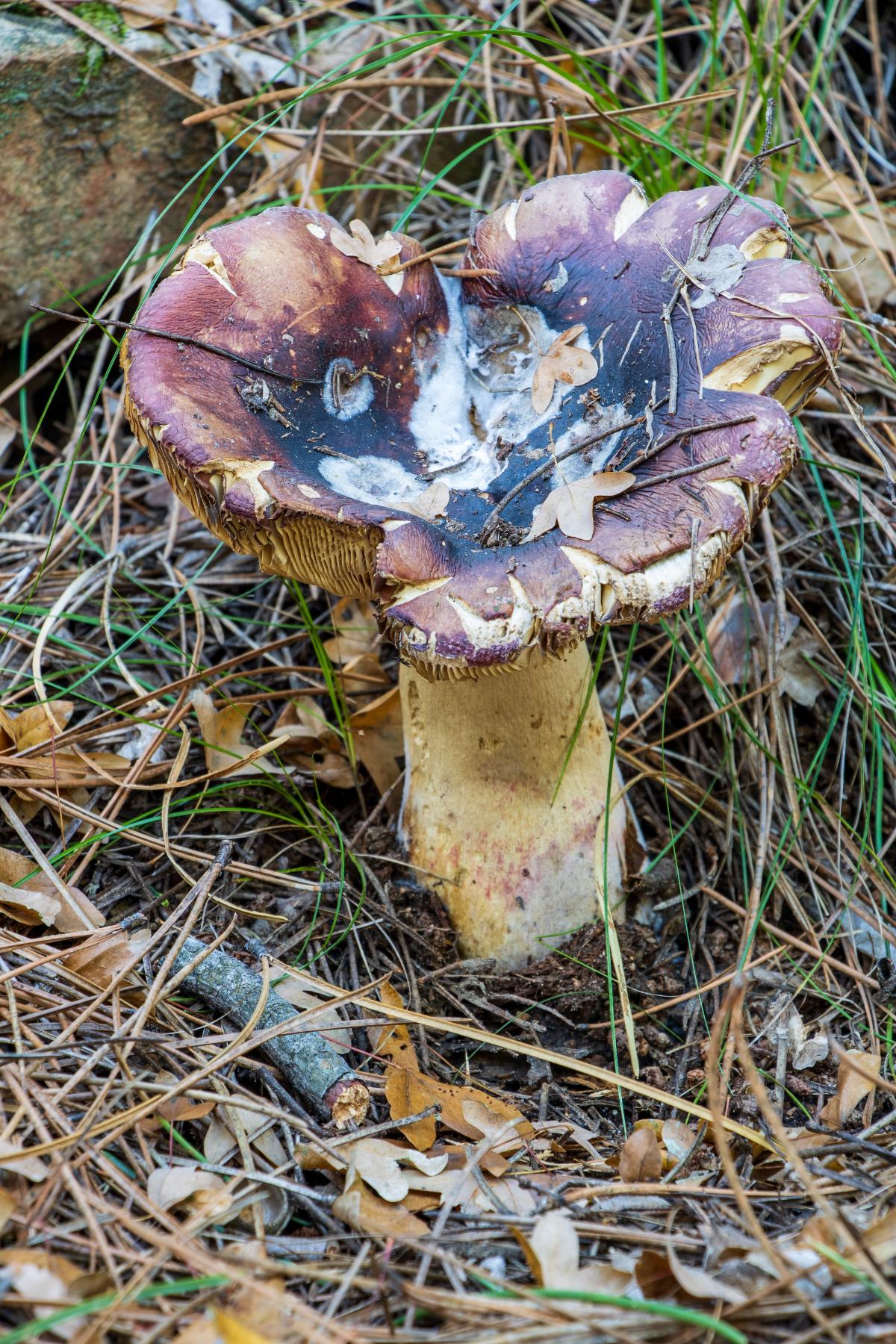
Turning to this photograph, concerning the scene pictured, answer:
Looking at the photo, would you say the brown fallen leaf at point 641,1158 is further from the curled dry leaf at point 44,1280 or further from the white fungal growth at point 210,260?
the white fungal growth at point 210,260

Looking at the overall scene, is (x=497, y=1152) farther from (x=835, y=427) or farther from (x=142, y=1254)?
(x=835, y=427)

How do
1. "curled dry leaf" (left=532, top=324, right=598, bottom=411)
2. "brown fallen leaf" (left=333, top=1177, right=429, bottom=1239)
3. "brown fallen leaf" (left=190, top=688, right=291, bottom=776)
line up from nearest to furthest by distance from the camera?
1. "brown fallen leaf" (left=333, top=1177, right=429, bottom=1239)
2. "curled dry leaf" (left=532, top=324, right=598, bottom=411)
3. "brown fallen leaf" (left=190, top=688, right=291, bottom=776)

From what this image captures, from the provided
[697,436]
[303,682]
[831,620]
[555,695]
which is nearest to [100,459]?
[303,682]

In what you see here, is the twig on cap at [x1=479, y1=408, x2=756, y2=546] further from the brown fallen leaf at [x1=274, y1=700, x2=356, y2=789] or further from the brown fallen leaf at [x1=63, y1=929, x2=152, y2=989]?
the brown fallen leaf at [x1=63, y1=929, x2=152, y2=989]

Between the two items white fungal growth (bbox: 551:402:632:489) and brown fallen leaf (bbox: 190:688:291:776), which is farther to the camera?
brown fallen leaf (bbox: 190:688:291:776)

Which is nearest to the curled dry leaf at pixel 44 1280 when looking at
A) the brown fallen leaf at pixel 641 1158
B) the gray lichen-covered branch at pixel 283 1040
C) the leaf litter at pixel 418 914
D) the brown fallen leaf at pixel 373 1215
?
the leaf litter at pixel 418 914

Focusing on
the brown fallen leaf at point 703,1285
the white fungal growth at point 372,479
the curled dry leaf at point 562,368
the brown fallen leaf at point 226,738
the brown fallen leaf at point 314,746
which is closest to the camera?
the brown fallen leaf at point 703,1285

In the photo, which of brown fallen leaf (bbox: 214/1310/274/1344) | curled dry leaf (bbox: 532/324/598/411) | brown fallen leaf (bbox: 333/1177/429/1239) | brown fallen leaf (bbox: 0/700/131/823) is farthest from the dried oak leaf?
curled dry leaf (bbox: 532/324/598/411)
